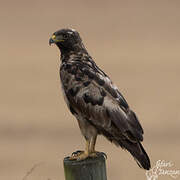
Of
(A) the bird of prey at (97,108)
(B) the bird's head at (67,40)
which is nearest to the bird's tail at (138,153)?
(A) the bird of prey at (97,108)

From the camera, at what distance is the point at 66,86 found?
812cm

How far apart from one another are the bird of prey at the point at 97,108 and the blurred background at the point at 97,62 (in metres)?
3.18

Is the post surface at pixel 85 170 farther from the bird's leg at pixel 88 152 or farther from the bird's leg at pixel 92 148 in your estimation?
the bird's leg at pixel 92 148

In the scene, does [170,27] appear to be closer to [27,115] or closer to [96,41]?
[96,41]

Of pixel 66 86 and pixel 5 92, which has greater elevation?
pixel 5 92

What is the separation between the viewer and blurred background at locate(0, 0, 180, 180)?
14.4 meters

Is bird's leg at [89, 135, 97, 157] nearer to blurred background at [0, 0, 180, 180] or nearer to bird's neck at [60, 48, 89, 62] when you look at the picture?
A: bird's neck at [60, 48, 89, 62]

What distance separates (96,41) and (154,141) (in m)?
11.7

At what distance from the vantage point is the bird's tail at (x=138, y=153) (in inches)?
287

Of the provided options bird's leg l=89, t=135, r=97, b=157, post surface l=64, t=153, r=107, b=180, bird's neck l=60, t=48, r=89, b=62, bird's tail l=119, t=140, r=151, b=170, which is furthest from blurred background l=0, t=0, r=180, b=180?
post surface l=64, t=153, r=107, b=180

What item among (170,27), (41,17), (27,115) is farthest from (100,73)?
(41,17)

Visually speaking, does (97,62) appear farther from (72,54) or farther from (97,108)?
(97,108)

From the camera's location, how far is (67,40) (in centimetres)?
860

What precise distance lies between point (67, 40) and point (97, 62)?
14.0 meters
